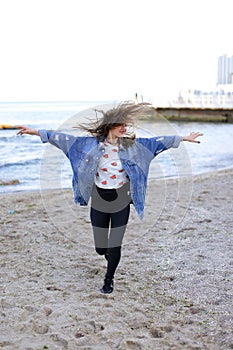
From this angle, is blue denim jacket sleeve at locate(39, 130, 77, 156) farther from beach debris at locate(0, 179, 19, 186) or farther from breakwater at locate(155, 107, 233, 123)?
breakwater at locate(155, 107, 233, 123)

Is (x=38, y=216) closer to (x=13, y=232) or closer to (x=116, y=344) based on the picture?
(x=13, y=232)

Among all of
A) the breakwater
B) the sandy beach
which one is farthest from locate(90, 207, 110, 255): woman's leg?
the breakwater

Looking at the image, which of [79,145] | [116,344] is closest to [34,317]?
[116,344]

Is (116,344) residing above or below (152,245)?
above

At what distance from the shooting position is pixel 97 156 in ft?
13.2

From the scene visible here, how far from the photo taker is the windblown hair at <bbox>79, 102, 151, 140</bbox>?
4.07 m

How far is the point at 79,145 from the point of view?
4.15 m

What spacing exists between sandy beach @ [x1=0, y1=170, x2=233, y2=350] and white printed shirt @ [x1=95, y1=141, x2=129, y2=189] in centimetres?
111

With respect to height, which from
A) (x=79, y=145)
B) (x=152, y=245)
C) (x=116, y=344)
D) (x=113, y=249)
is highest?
(x=79, y=145)

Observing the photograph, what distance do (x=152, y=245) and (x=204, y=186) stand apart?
4978 millimetres

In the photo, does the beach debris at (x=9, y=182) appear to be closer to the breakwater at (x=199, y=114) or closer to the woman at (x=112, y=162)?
the woman at (x=112, y=162)

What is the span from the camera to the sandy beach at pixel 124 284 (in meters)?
3.52

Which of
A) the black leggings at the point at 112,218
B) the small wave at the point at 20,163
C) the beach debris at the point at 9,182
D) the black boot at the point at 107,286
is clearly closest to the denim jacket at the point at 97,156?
the black leggings at the point at 112,218

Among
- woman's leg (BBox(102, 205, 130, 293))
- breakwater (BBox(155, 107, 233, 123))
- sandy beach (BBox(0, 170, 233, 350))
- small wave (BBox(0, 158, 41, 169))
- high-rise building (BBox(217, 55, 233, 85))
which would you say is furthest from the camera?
high-rise building (BBox(217, 55, 233, 85))
